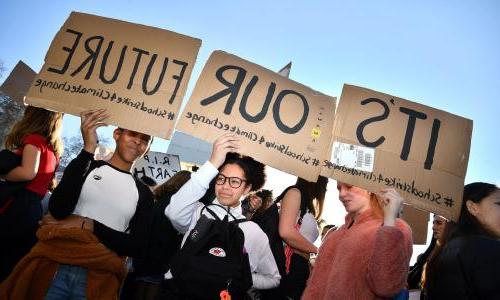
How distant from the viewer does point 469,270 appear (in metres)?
2.15

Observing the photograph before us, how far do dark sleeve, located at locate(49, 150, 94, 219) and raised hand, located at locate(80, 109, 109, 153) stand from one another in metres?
0.14

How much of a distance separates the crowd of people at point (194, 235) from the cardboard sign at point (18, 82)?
0.35 m

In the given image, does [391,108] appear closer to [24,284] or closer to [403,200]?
[403,200]

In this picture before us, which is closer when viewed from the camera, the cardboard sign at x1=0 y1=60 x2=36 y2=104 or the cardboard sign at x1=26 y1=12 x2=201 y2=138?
the cardboard sign at x1=26 y1=12 x2=201 y2=138

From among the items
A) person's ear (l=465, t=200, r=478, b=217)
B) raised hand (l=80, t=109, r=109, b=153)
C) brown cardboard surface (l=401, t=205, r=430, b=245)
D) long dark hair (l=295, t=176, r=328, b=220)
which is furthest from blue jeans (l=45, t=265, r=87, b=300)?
brown cardboard surface (l=401, t=205, r=430, b=245)

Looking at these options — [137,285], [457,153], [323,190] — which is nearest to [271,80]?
[323,190]

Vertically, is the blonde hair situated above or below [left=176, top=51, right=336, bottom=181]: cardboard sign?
below

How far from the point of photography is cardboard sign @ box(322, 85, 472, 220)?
2529 millimetres

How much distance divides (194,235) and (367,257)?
1.10 metres

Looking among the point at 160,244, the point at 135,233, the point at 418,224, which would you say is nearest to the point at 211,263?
the point at 135,233

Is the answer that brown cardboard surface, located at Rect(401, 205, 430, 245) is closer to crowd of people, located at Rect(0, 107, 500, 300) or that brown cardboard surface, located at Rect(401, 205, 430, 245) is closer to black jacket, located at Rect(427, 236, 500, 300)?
crowd of people, located at Rect(0, 107, 500, 300)

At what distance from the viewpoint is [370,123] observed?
8.85 feet

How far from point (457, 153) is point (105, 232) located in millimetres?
2783

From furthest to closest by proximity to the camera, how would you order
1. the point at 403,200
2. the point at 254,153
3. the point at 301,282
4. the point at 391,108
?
the point at 301,282, the point at 391,108, the point at 254,153, the point at 403,200
